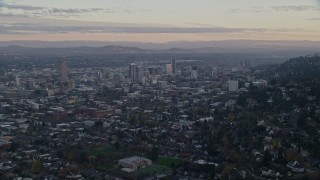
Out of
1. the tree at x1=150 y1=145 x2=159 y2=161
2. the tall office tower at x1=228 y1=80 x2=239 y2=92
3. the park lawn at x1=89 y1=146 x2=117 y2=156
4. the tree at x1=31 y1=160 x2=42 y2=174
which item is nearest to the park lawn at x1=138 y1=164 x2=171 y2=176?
the tree at x1=150 y1=145 x2=159 y2=161

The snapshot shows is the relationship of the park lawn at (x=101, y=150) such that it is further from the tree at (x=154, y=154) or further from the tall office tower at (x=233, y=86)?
the tall office tower at (x=233, y=86)

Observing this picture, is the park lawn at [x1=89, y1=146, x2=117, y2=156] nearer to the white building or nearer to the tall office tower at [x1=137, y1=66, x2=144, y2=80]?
the white building

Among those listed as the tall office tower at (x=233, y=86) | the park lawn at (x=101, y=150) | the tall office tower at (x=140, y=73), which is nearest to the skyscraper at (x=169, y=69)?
the tall office tower at (x=140, y=73)

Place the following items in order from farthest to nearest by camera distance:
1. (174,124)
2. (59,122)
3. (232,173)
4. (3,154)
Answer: (59,122), (174,124), (3,154), (232,173)

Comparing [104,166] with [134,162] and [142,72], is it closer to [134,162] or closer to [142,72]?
[134,162]

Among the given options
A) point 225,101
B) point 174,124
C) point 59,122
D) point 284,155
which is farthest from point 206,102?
point 284,155

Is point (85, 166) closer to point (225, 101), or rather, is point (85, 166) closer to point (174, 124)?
point (174, 124)

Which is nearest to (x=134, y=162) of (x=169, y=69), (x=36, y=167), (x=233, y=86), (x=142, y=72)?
(x=36, y=167)
